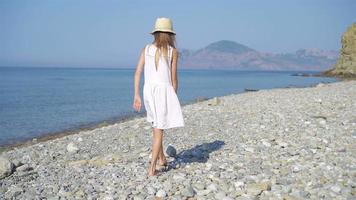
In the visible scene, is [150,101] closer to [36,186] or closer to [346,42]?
[36,186]

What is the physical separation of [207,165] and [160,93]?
1.70 m

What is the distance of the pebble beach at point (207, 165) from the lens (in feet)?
20.3

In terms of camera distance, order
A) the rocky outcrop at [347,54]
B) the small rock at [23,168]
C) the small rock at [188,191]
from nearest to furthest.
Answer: the small rock at [188,191]
the small rock at [23,168]
the rocky outcrop at [347,54]

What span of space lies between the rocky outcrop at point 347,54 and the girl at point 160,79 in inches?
3179

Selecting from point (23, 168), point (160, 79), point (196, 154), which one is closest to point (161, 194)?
point (160, 79)

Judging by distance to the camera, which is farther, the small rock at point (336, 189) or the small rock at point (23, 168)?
the small rock at point (23, 168)

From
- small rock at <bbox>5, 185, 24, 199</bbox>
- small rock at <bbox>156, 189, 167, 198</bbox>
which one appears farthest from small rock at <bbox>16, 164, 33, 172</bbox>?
small rock at <bbox>156, 189, 167, 198</bbox>

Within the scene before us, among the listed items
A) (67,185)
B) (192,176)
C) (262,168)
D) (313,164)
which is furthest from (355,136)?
(67,185)

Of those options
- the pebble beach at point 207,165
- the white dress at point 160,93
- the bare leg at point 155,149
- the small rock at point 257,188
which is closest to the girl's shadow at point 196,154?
the pebble beach at point 207,165

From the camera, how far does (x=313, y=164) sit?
745 centimetres

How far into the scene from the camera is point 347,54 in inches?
3361

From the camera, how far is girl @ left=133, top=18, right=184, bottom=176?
261 inches

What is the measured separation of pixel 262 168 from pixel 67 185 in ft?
10.7

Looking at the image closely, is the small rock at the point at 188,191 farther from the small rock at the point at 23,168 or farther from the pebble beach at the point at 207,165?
the small rock at the point at 23,168
